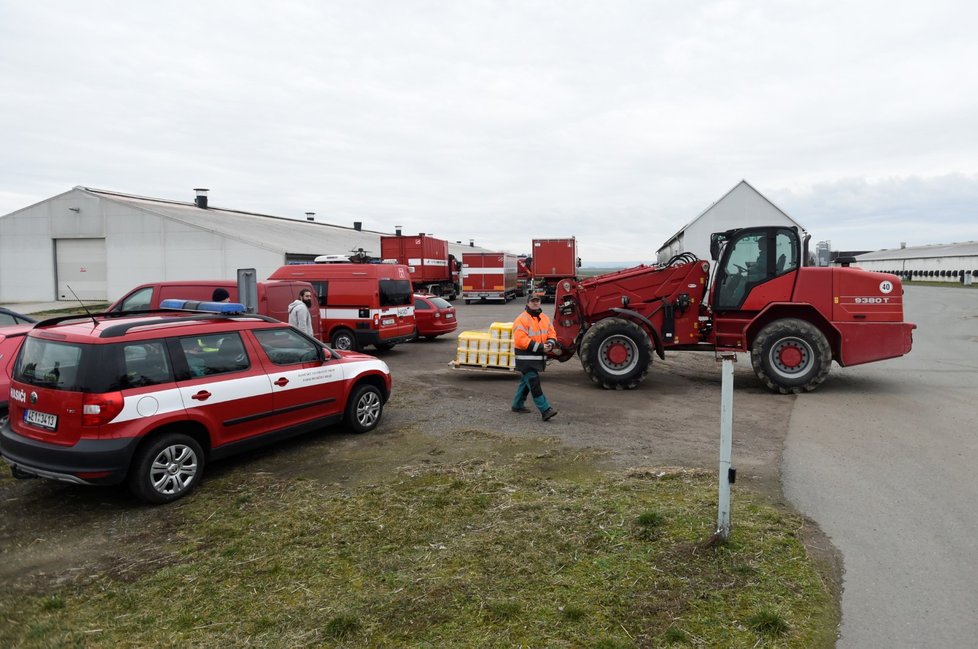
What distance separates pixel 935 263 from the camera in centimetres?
8494

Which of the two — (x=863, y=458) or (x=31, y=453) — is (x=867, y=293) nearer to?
(x=863, y=458)

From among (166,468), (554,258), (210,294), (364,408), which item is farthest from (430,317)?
(554,258)

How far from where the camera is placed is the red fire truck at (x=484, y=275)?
35688 millimetres

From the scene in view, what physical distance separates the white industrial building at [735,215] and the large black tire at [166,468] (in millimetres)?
28211

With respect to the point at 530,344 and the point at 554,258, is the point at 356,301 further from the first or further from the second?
the point at 554,258

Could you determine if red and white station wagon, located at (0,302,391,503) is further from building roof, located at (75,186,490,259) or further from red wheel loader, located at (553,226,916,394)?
building roof, located at (75,186,490,259)

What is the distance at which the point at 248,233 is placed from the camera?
3744 cm

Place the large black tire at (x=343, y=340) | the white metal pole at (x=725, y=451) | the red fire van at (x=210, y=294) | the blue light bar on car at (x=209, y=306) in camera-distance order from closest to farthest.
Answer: the white metal pole at (x=725, y=451), the blue light bar on car at (x=209, y=306), the red fire van at (x=210, y=294), the large black tire at (x=343, y=340)

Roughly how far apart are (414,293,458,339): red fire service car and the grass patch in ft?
41.9

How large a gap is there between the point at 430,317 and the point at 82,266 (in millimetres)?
25428

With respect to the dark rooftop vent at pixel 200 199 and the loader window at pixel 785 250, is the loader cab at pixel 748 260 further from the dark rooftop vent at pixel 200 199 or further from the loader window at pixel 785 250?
the dark rooftop vent at pixel 200 199

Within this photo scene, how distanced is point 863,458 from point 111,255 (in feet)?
117

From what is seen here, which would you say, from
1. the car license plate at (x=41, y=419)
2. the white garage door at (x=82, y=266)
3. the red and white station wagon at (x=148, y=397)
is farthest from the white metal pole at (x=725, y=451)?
the white garage door at (x=82, y=266)

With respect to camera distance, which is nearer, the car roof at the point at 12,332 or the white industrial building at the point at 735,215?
the car roof at the point at 12,332
